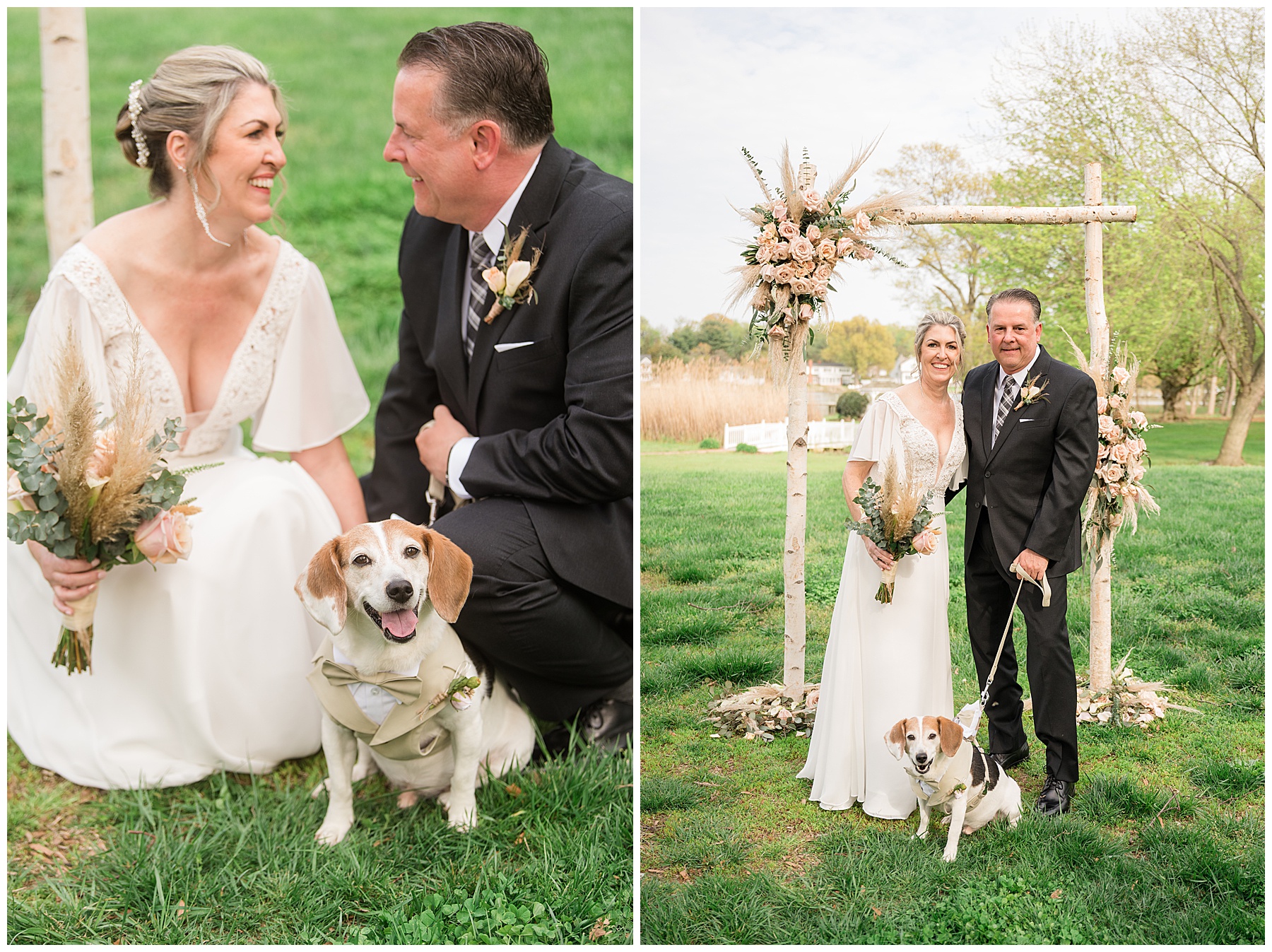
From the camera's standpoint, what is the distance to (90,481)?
11.5 ft

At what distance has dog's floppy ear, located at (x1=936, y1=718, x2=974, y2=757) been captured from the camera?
3.36m

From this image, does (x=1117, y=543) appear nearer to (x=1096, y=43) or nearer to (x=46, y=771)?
(x=1096, y=43)

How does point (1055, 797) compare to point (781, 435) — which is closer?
point (1055, 797)

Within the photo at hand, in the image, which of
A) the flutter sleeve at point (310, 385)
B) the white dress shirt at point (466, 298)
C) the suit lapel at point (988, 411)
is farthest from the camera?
the flutter sleeve at point (310, 385)

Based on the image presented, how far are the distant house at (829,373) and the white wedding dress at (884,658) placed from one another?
160 millimetres

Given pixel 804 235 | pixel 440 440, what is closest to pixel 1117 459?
pixel 804 235

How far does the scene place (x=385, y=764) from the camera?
3.73m

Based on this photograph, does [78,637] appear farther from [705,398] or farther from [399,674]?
[705,398]

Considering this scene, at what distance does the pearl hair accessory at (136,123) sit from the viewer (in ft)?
12.0

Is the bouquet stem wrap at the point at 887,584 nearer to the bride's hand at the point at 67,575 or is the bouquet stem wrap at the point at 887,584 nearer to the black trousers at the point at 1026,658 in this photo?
the black trousers at the point at 1026,658

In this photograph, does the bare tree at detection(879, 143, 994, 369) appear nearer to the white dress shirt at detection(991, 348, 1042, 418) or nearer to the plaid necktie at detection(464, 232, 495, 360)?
the white dress shirt at detection(991, 348, 1042, 418)

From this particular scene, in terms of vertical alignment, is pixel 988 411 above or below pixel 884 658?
above

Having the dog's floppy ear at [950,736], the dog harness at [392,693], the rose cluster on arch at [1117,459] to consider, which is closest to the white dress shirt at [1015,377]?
the rose cluster on arch at [1117,459]

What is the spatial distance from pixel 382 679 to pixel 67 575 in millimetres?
1272
